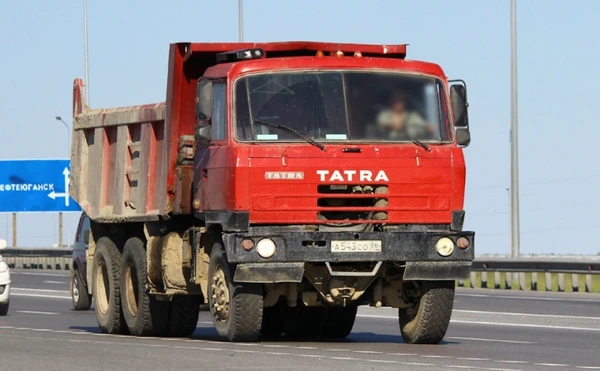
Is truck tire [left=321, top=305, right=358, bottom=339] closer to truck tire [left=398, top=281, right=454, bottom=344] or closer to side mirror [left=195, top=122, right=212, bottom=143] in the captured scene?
truck tire [left=398, top=281, right=454, bottom=344]

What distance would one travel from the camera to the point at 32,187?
62.1m

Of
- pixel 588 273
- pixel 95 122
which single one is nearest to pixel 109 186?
pixel 95 122

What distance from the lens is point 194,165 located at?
17.8m

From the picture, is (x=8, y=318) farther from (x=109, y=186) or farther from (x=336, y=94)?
(x=336, y=94)

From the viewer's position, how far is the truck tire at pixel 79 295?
29922 millimetres

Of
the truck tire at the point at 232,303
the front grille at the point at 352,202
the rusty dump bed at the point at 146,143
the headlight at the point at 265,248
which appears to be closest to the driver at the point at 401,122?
the front grille at the point at 352,202

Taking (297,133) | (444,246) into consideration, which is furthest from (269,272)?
(444,246)

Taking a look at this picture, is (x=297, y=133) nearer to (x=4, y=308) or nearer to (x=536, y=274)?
(x=4, y=308)

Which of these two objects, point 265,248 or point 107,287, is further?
point 107,287

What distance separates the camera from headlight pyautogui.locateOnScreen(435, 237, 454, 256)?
16.7 metres

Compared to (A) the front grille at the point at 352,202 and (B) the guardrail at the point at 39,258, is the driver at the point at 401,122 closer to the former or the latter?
(A) the front grille at the point at 352,202

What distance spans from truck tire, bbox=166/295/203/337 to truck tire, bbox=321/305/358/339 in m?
1.54

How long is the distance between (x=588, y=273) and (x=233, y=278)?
21291 mm

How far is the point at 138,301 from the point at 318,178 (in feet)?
13.7
